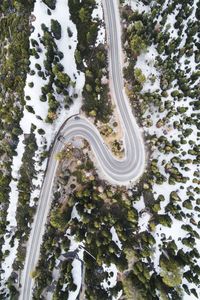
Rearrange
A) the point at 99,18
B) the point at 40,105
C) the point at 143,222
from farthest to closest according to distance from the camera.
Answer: the point at 99,18 < the point at 143,222 < the point at 40,105

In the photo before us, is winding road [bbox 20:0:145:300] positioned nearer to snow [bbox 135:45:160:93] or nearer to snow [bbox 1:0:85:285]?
snow [bbox 1:0:85:285]

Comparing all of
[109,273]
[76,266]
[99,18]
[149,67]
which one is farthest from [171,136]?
[76,266]

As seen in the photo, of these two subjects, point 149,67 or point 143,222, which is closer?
point 143,222

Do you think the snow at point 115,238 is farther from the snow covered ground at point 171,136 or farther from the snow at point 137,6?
the snow at point 137,6

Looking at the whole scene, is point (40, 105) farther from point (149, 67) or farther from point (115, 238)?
point (115, 238)

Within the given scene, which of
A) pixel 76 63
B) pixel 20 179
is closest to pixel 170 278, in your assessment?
pixel 20 179

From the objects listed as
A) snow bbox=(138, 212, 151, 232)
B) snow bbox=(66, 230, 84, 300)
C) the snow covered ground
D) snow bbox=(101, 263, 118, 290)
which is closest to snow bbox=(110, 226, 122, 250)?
snow bbox=(101, 263, 118, 290)

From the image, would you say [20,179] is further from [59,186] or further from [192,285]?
[192,285]

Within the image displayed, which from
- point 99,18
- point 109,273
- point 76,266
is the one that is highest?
point 99,18

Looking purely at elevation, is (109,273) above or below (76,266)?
below

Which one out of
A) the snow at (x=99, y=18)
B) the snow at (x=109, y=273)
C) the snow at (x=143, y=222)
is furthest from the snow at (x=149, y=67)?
the snow at (x=109, y=273)
